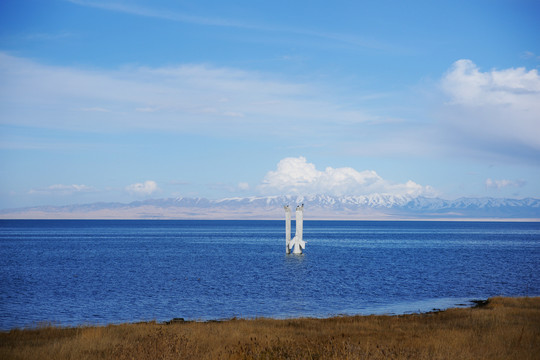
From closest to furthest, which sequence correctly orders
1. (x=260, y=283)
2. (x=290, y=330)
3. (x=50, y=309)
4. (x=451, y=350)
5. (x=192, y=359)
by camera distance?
(x=192, y=359) < (x=451, y=350) < (x=290, y=330) < (x=50, y=309) < (x=260, y=283)

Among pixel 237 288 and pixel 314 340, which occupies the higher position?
pixel 314 340

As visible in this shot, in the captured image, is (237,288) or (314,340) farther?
(237,288)

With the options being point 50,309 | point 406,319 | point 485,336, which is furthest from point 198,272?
point 485,336

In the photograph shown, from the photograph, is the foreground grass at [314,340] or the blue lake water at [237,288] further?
the blue lake water at [237,288]

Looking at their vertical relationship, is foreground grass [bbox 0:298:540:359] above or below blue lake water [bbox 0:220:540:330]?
above

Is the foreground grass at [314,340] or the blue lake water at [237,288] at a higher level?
the foreground grass at [314,340]

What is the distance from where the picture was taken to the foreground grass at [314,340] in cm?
1336

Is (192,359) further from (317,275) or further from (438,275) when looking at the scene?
(438,275)

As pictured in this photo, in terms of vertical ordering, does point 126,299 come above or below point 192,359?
below

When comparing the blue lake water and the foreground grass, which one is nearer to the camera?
the foreground grass

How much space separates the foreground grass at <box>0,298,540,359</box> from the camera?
43.8ft

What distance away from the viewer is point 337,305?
33438 millimetres

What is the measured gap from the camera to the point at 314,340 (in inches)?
632

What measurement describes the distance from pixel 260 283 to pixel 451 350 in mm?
31241
